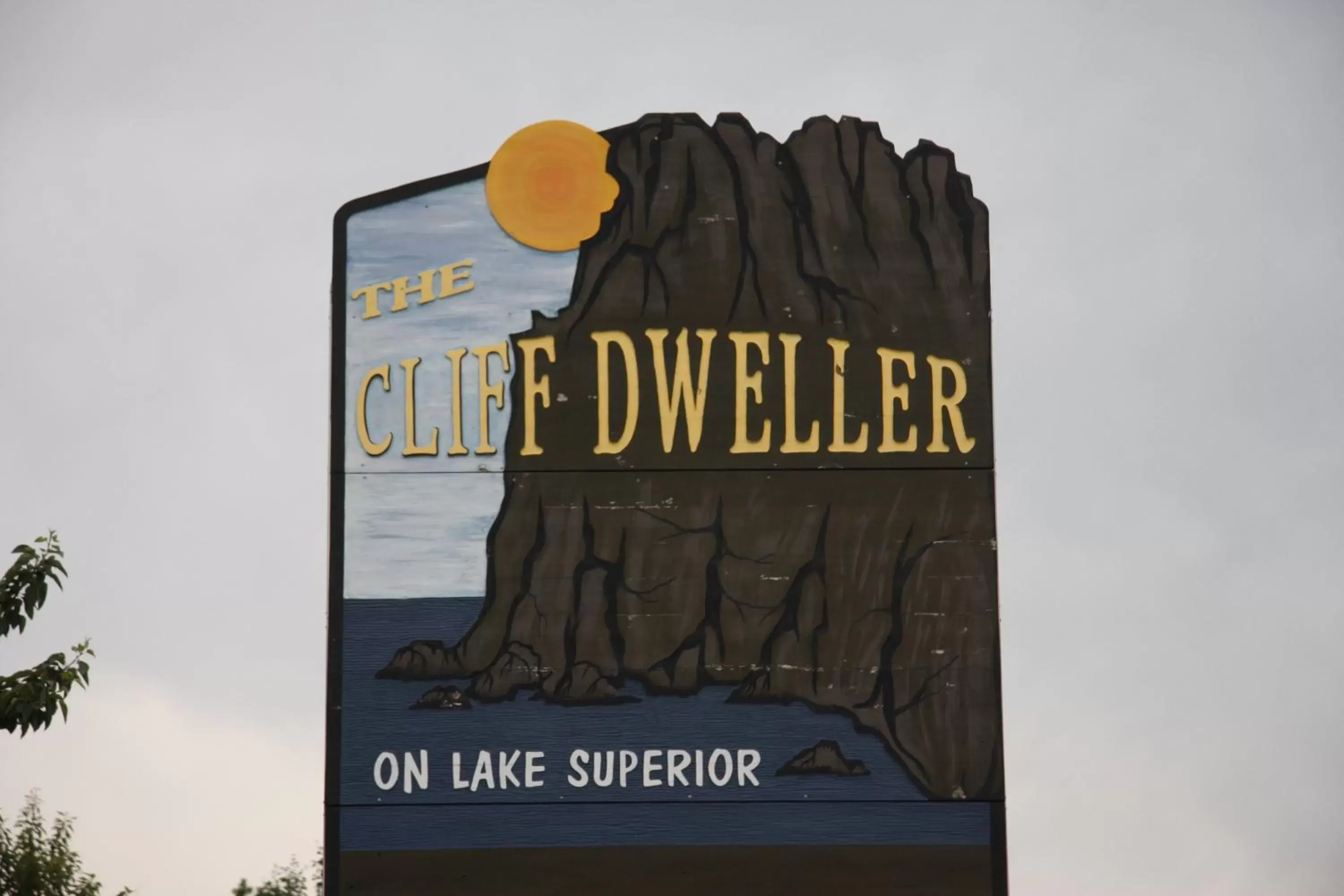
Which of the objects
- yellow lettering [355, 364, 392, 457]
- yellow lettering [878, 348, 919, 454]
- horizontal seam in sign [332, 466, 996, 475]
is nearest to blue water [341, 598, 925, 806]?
horizontal seam in sign [332, 466, 996, 475]

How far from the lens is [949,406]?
33.5ft

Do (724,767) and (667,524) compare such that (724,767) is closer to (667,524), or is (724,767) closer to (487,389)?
(667,524)

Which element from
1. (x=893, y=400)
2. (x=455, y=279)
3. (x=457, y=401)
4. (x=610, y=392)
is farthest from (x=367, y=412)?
(x=893, y=400)

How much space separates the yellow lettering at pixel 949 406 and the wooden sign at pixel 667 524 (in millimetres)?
13

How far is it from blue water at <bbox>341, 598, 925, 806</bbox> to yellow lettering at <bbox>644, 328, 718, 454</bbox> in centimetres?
130

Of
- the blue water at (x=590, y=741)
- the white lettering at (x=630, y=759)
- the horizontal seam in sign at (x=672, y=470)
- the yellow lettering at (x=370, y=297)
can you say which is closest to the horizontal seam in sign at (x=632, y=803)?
the blue water at (x=590, y=741)

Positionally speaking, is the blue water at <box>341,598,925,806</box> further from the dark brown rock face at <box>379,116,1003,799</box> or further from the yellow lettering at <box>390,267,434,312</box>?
the yellow lettering at <box>390,267,434,312</box>

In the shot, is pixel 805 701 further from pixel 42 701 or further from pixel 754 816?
pixel 42 701

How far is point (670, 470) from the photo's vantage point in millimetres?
10133

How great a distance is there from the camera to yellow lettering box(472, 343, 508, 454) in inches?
400

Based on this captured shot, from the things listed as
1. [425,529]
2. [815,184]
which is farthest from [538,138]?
[425,529]

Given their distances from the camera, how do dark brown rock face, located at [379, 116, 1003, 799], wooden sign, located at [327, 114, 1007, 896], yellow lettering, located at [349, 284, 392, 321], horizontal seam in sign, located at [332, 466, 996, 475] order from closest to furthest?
wooden sign, located at [327, 114, 1007, 896]
dark brown rock face, located at [379, 116, 1003, 799]
horizontal seam in sign, located at [332, 466, 996, 475]
yellow lettering, located at [349, 284, 392, 321]

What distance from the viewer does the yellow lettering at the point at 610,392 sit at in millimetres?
10172

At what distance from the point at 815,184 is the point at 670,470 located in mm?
1643
